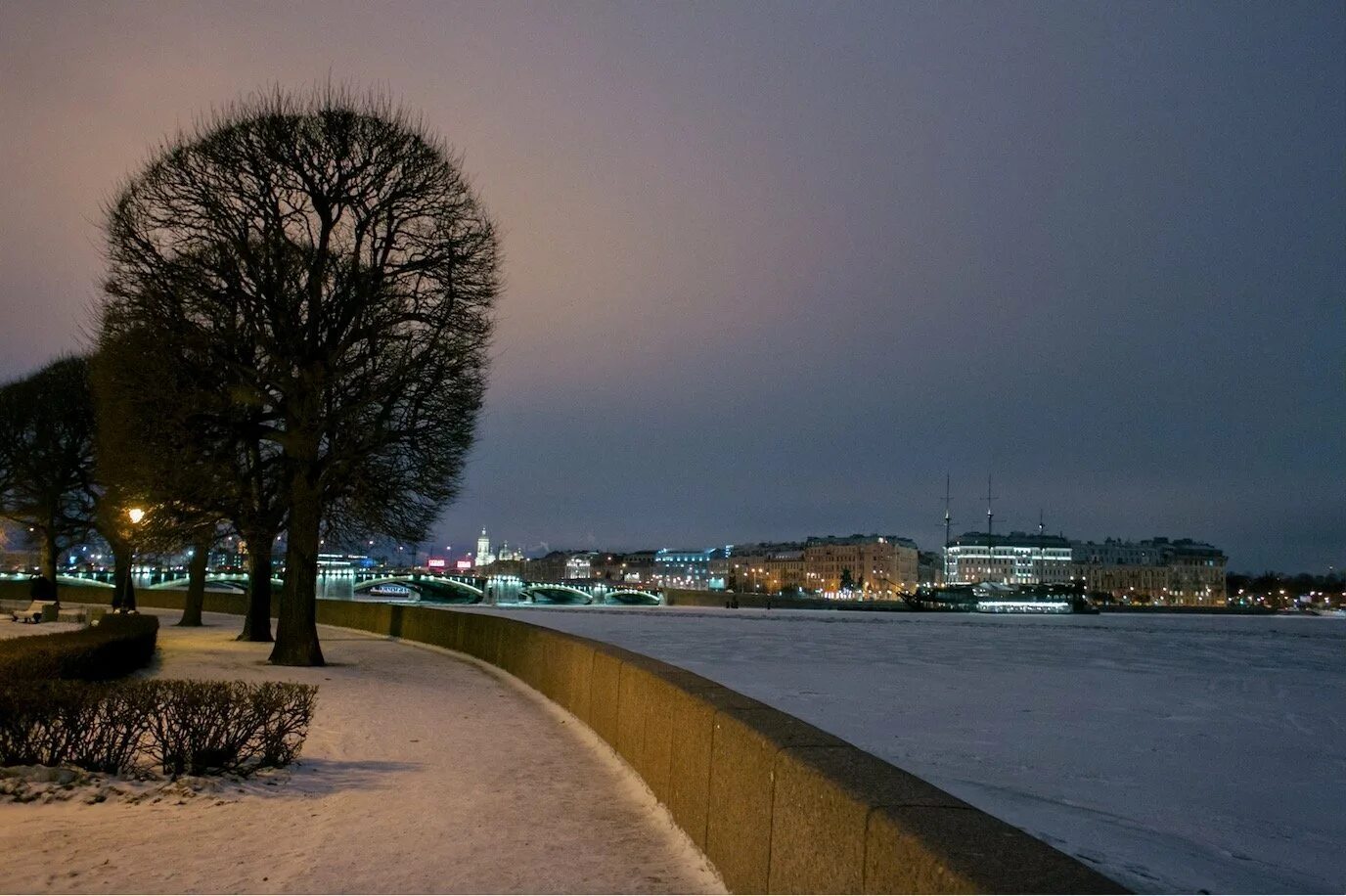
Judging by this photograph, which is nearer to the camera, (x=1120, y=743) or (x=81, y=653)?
(x=81, y=653)

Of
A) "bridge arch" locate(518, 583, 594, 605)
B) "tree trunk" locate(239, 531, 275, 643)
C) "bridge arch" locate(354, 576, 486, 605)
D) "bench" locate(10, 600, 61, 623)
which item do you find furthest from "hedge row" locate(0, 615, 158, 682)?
"bridge arch" locate(518, 583, 594, 605)

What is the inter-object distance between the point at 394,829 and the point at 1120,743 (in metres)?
12.3

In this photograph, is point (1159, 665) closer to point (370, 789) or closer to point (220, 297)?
point (220, 297)

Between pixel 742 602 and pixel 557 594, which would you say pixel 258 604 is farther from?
pixel 557 594

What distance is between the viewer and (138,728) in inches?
363

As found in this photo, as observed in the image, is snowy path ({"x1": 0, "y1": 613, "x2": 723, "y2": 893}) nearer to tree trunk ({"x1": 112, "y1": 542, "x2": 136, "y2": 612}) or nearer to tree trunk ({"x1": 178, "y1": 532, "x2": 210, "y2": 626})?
tree trunk ({"x1": 112, "y1": 542, "x2": 136, "y2": 612})

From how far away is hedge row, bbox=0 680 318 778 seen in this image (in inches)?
349

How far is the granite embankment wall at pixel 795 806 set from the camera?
3.84 metres

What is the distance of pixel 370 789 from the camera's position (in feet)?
30.7

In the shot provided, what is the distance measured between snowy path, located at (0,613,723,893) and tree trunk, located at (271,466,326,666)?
9923 mm

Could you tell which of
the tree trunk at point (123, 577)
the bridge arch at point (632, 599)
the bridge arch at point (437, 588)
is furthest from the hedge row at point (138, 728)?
the bridge arch at point (632, 599)

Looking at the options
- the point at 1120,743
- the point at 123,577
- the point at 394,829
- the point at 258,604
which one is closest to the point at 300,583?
the point at 258,604

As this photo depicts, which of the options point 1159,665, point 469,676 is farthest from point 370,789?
point 1159,665

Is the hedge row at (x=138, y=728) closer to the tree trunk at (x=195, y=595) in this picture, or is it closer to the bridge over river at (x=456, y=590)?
the tree trunk at (x=195, y=595)
